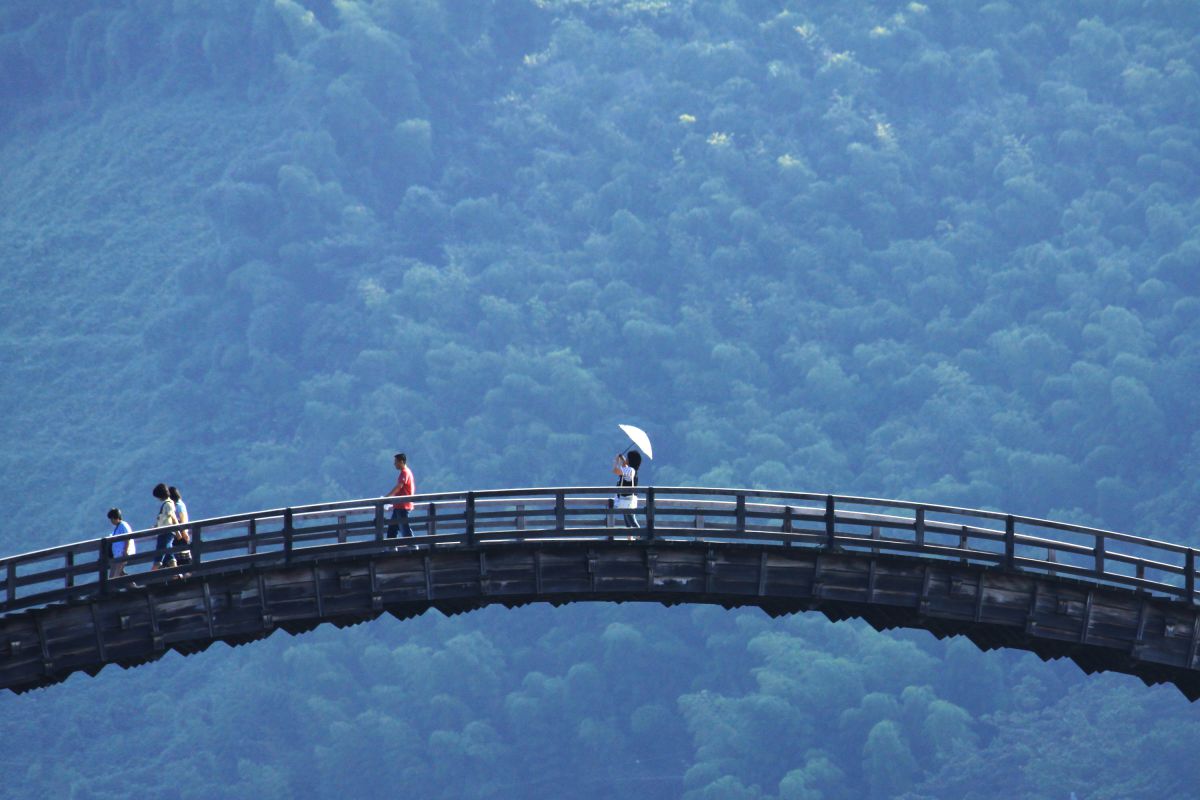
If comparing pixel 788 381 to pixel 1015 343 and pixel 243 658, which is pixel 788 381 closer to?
pixel 1015 343

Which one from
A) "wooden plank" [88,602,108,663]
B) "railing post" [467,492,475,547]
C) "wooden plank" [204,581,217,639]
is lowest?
"wooden plank" [88,602,108,663]

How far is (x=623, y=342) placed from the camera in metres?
172

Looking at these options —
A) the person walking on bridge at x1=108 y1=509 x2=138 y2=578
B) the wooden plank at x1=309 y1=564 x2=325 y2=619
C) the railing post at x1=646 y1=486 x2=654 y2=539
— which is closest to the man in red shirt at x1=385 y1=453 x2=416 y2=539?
the wooden plank at x1=309 y1=564 x2=325 y2=619

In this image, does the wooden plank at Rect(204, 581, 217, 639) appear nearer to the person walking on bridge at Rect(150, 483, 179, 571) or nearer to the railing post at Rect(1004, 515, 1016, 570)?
the person walking on bridge at Rect(150, 483, 179, 571)

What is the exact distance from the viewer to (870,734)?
142250mm

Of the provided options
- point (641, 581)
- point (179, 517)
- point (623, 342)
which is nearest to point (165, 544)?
point (179, 517)

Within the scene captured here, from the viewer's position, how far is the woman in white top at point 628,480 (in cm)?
4397

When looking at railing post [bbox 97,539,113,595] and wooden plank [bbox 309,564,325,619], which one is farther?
wooden plank [bbox 309,564,325,619]

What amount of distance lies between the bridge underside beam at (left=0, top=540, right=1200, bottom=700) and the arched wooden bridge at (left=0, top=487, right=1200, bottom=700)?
1.1 inches

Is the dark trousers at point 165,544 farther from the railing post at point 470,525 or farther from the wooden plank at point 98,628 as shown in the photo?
the railing post at point 470,525

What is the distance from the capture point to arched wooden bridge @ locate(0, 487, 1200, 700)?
139 feet

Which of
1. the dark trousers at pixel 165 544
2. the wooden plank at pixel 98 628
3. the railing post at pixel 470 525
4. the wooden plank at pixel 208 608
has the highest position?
the railing post at pixel 470 525

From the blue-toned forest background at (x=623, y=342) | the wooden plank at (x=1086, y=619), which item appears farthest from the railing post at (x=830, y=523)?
the blue-toned forest background at (x=623, y=342)

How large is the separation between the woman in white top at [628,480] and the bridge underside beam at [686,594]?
0.73 metres
